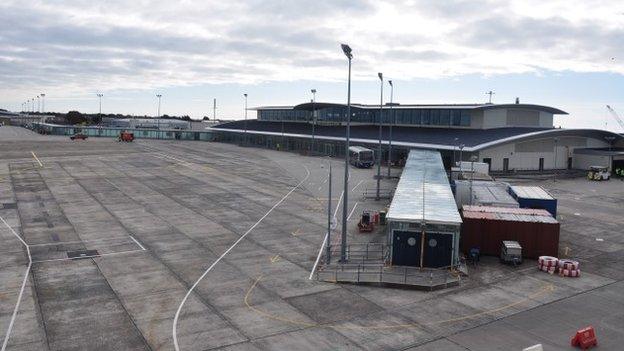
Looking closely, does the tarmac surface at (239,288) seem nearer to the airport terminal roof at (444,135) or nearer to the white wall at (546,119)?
the airport terminal roof at (444,135)

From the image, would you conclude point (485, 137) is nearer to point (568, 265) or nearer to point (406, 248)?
point (568, 265)

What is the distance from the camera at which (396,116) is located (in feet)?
370

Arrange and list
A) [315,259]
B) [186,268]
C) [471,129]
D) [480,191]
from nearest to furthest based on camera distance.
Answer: [186,268] → [315,259] → [480,191] → [471,129]

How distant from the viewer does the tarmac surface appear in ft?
73.1

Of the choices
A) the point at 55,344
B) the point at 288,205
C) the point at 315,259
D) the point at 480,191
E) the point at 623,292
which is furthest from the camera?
the point at 288,205

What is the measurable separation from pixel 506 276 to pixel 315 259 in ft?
38.2

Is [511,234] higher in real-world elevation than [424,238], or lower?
lower

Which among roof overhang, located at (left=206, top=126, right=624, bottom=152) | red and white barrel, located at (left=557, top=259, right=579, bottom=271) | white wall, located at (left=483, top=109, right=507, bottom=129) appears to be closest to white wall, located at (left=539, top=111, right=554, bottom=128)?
roof overhang, located at (left=206, top=126, right=624, bottom=152)

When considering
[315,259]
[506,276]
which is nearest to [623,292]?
[506,276]

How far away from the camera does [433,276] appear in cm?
3030

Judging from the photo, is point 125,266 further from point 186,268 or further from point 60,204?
point 60,204

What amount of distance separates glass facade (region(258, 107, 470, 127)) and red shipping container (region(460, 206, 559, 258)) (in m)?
40.2

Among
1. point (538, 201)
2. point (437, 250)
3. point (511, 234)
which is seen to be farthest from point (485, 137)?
point (437, 250)

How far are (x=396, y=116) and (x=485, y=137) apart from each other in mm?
28883
